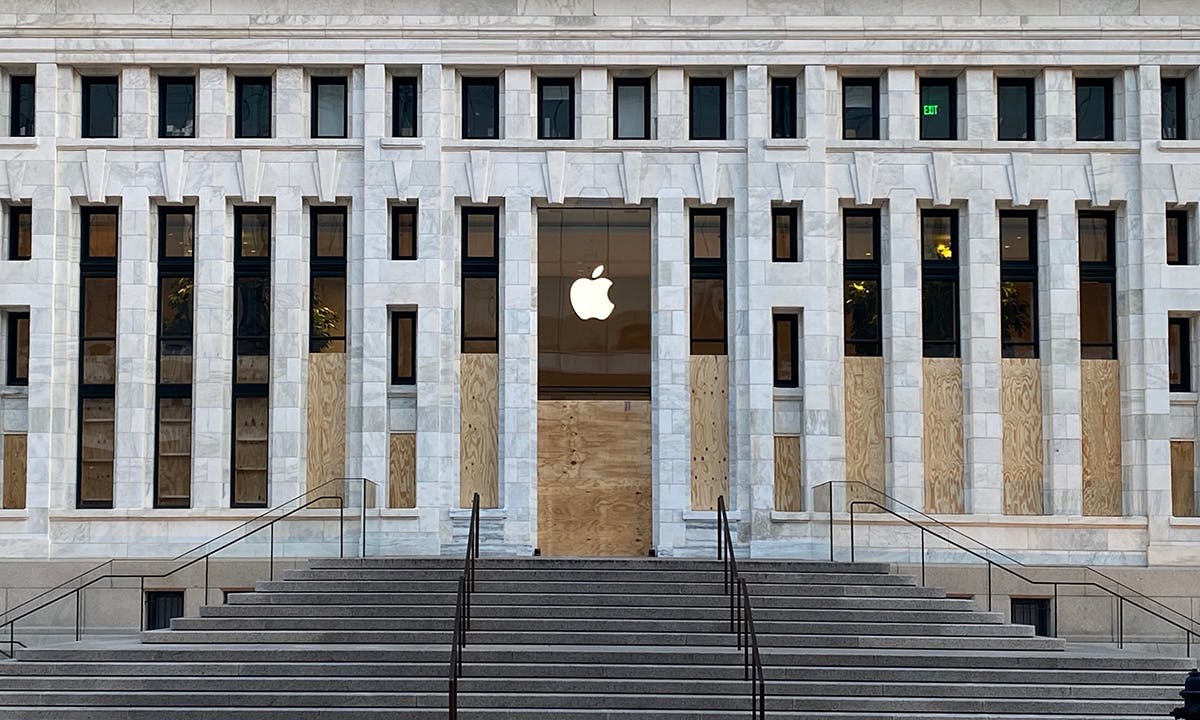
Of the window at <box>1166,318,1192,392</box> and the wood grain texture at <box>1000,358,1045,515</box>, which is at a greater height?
the window at <box>1166,318,1192,392</box>

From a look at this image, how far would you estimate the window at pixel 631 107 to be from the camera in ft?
100

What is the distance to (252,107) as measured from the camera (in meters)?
30.4

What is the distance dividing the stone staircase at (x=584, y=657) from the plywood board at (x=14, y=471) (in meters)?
5.17

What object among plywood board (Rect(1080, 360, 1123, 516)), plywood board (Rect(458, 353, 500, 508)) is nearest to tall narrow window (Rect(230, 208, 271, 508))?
plywood board (Rect(458, 353, 500, 508))

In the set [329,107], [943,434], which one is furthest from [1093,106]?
[329,107]

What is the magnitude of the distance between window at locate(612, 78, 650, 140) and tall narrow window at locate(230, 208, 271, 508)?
6154mm

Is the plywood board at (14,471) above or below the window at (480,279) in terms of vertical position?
below

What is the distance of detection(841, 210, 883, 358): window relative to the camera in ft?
98.6

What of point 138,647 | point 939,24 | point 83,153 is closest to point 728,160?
point 939,24

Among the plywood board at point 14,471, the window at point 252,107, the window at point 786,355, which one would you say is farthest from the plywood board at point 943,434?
the plywood board at point 14,471

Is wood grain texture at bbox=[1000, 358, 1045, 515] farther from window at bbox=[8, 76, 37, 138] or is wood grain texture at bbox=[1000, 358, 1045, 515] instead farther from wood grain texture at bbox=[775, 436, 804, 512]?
window at bbox=[8, 76, 37, 138]

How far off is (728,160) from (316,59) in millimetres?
7096

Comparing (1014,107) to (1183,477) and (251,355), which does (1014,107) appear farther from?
(251,355)

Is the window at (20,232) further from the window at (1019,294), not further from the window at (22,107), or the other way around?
the window at (1019,294)
